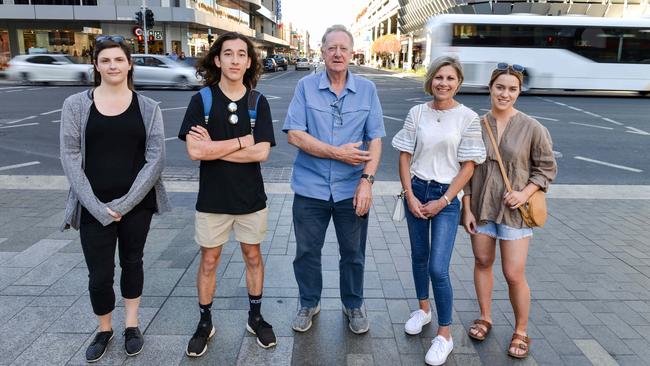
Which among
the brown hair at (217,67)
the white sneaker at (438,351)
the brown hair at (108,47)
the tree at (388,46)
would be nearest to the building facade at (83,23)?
the brown hair at (108,47)

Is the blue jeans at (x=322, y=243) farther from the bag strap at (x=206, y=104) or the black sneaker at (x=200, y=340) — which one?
the bag strap at (x=206, y=104)

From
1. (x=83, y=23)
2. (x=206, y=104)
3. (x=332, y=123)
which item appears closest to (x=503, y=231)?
(x=332, y=123)

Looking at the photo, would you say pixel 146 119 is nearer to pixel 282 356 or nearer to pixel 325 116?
pixel 325 116

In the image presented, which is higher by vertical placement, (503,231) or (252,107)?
(252,107)

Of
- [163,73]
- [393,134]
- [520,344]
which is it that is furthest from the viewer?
[163,73]

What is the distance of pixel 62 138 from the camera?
2723mm

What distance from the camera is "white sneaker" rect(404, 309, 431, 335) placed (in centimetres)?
329

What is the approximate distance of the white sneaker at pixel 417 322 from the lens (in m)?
3.29

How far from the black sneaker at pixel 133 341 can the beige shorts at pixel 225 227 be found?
28.3 inches

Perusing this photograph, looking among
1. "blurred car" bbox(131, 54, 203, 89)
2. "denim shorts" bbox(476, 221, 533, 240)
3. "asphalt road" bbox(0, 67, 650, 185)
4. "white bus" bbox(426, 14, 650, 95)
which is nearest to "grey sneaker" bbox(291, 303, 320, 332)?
"denim shorts" bbox(476, 221, 533, 240)

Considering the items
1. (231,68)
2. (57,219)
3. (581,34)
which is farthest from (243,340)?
(581,34)

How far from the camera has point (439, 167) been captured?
2.96 meters

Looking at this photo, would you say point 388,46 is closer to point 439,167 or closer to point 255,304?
point 439,167

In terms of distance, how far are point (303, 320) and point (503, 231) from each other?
144cm
